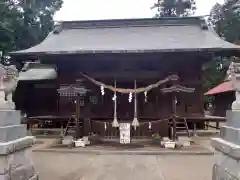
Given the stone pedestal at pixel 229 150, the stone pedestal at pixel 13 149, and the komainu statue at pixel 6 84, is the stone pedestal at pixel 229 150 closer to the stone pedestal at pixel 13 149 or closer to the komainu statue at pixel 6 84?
the stone pedestal at pixel 13 149

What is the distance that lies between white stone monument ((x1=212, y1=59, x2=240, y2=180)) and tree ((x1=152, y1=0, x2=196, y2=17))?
3381cm

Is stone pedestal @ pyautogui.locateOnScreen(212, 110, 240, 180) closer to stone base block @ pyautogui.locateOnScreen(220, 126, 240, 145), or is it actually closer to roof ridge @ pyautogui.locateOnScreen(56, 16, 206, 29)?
stone base block @ pyautogui.locateOnScreen(220, 126, 240, 145)

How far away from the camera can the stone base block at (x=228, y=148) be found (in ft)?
13.3

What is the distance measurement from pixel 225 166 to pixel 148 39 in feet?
33.7

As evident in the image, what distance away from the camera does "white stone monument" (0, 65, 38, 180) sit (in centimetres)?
430

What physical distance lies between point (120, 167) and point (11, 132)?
11.2ft

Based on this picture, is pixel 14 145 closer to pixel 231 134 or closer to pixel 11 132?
pixel 11 132

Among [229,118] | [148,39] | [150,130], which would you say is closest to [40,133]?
[150,130]

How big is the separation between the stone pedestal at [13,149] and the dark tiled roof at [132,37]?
7.22 metres

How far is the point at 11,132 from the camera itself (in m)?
4.55

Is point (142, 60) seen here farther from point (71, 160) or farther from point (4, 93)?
point (4, 93)

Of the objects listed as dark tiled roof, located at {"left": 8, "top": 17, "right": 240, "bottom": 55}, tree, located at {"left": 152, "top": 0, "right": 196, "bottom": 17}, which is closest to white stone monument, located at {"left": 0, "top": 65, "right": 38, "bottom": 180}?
dark tiled roof, located at {"left": 8, "top": 17, "right": 240, "bottom": 55}

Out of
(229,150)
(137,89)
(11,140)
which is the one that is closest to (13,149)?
(11,140)

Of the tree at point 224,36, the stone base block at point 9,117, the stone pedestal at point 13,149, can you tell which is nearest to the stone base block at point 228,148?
the stone pedestal at point 13,149
